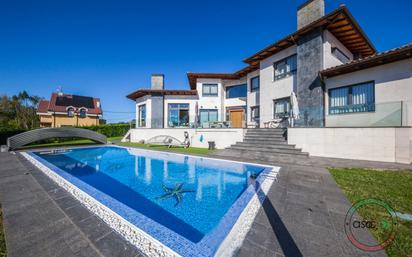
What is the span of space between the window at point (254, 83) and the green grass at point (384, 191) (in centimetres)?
1119

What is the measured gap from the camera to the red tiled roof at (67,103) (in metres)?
31.2

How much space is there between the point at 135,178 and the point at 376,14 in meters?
19.4

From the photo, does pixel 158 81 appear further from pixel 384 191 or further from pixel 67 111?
pixel 67 111

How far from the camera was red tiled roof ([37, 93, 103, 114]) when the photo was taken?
102 feet

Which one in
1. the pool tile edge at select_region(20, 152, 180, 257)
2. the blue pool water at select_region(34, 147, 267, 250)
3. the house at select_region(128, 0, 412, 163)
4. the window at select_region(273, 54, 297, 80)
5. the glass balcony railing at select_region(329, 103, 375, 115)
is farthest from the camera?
the window at select_region(273, 54, 297, 80)

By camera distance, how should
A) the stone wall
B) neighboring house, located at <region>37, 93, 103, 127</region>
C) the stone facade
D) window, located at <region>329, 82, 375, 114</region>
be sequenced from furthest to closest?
neighboring house, located at <region>37, 93, 103, 127</region>, the stone facade, window, located at <region>329, 82, 375, 114</region>, the stone wall

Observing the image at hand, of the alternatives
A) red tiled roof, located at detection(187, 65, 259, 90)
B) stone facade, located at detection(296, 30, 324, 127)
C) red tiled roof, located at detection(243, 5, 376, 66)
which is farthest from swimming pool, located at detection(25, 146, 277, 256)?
red tiled roof, located at detection(187, 65, 259, 90)

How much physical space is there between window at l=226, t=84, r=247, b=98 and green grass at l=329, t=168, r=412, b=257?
12753mm

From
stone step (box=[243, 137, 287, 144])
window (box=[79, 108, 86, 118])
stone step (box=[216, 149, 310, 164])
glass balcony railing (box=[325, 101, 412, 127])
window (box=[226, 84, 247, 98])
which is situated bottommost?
stone step (box=[216, 149, 310, 164])

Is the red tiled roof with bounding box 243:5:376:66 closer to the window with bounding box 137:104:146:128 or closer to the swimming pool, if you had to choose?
the swimming pool

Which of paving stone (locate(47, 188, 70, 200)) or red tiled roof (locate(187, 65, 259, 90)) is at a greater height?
red tiled roof (locate(187, 65, 259, 90))

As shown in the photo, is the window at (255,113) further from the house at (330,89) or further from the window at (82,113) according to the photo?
the window at (82,113)

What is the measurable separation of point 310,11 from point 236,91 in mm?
9041

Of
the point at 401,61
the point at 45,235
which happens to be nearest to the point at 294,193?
the point at 45,235
